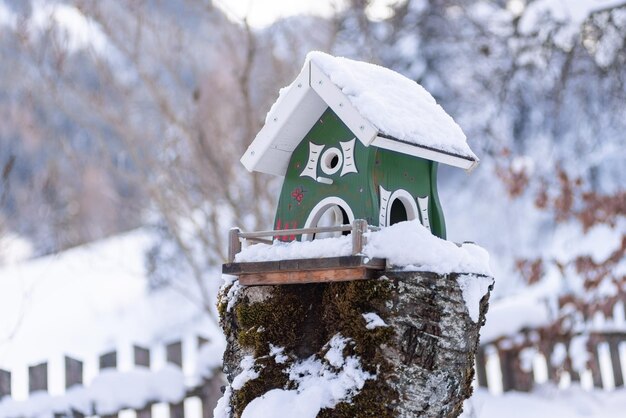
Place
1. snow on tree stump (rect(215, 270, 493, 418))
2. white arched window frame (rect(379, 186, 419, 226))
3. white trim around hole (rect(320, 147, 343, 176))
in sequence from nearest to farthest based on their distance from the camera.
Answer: snow on tree stump (rect(215, 270, 493, 418)) → white arched window frame (rect(379, 186, 419, 226)) → white trim around hole (rect(320, 147, 343, 176))

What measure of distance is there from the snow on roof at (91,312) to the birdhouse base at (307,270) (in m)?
8.40

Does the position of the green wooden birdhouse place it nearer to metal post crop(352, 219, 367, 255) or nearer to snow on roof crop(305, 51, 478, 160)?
snow on roof crop(305, 51, 478, 160)

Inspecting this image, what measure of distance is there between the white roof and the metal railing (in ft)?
1.11

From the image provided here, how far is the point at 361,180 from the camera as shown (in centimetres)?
283

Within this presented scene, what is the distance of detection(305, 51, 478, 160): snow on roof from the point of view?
2.77 meters

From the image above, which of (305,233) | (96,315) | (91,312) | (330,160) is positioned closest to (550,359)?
(330,160)

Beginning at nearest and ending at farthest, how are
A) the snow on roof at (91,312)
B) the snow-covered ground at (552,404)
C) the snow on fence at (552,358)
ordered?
the snow-covered ground at (552,404), the snow on fence at (552,358), the snow on roof at (91,312)

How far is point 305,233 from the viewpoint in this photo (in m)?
2.78

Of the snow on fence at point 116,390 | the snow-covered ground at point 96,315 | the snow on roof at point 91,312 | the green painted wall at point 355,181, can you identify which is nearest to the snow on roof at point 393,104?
the green painted wall at point 355,181

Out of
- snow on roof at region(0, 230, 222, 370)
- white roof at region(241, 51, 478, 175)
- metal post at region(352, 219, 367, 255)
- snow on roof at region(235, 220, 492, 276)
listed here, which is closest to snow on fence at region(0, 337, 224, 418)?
white roof at region(241, 51, 478, 175)

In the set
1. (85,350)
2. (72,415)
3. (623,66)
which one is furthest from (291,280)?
(85,350)

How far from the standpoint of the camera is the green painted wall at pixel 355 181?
2820mm

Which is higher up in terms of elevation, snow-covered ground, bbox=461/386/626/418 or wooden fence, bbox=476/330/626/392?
wooden fence, bbox=476/330/626/392

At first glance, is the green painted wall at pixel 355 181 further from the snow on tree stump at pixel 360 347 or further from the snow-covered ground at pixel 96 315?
the snow-covered ground at pixel 96 315
